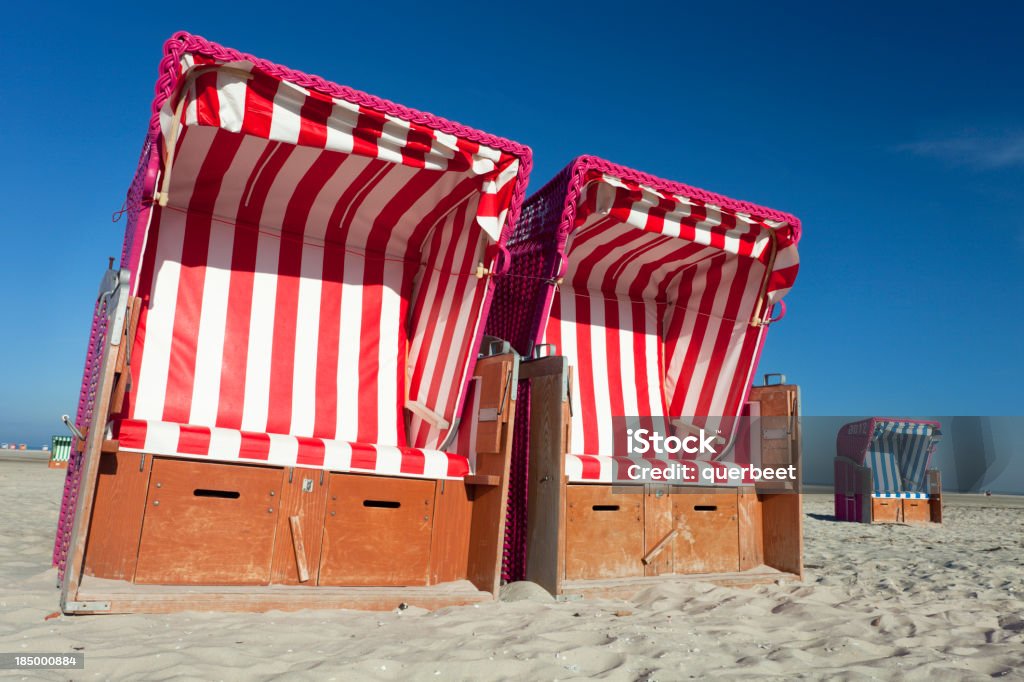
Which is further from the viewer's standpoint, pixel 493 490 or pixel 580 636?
pixel 493 490

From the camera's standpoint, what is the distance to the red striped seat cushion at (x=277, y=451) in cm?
311

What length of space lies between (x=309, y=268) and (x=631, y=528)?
2.51m

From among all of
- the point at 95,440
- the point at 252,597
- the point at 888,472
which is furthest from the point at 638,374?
the point at 888,472

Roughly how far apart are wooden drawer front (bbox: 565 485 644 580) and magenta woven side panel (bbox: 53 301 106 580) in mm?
2382

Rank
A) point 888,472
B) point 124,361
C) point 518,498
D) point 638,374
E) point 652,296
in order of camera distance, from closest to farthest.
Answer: point 124,361
point 518,498
point 638,374
point 652,296
point 888,472

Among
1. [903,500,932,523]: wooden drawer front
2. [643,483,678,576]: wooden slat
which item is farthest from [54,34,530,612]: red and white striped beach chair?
[903,500,932,523]: wooden drawer front

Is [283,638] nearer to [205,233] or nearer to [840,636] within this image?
[840,636]

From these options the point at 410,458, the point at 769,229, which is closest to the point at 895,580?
the point at 769,229

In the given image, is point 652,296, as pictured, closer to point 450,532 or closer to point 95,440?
point 450,532

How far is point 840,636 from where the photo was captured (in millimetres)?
2967

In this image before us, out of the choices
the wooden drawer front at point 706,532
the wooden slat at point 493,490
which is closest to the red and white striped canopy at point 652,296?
the wooden slat at point 493,490

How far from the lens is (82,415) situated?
3.36m

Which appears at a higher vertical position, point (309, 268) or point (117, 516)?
point (309, 268)

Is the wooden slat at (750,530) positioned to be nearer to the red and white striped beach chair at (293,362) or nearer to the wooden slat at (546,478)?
the wooden slat at (546,478)
